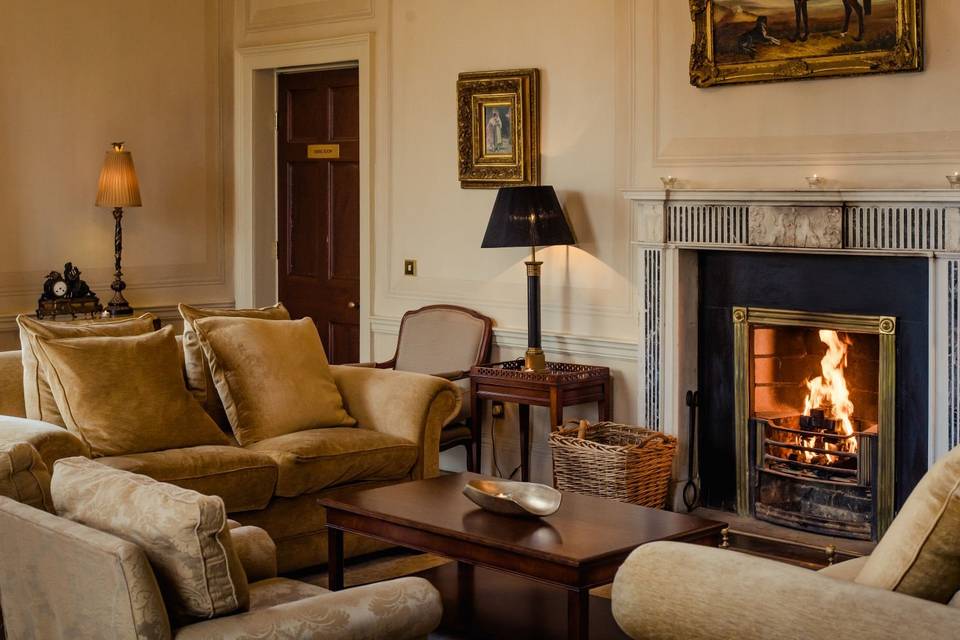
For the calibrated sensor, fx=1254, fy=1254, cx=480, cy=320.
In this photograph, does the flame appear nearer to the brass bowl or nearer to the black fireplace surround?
the black fireplace surround

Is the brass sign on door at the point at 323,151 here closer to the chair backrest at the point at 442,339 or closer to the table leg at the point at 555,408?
the chair backrest at the point at 442,339

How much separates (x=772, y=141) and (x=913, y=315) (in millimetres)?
880

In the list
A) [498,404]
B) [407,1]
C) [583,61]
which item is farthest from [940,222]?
[407,1]

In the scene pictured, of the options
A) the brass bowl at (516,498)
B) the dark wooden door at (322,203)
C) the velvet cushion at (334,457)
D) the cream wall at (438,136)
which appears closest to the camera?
the brass bowl at (516,498)

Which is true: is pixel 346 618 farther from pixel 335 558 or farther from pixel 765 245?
pixel 765 245

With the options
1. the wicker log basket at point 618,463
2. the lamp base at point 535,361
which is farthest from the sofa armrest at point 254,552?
the lamp base at point 535,361

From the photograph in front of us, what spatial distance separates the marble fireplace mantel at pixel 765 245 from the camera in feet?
14.7

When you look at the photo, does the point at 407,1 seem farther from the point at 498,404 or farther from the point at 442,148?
the point at 498,404

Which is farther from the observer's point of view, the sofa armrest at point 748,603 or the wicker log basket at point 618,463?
the wicker log basket at point 618,463

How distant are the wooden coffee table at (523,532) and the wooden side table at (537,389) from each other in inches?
50.6

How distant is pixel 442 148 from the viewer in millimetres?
6160

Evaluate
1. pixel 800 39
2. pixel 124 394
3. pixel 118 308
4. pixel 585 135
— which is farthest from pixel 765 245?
pixel 118 308

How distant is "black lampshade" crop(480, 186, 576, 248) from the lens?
5355 millimetres

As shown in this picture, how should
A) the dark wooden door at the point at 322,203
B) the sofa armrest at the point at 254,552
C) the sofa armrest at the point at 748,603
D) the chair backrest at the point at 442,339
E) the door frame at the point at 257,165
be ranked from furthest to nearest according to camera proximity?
the door frame at the point at 257,165
the dark wooden door at the point at 322,203
the chair backrest at the point at 442,339
the sofa armrest at the point at 254,552
the sofa armrest at the point at 748,603
